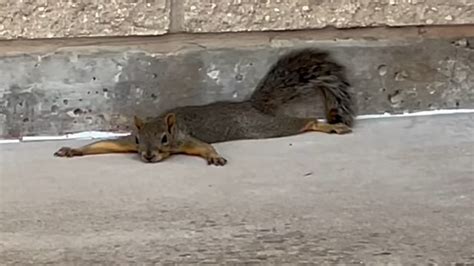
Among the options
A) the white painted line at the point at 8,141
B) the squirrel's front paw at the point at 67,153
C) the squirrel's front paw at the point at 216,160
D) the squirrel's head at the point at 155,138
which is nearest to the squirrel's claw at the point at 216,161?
the squirrel's front paw at the point at 216,160

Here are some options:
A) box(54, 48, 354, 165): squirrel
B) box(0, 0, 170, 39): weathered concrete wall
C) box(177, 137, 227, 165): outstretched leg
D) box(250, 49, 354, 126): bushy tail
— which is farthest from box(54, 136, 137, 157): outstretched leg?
box(250, 49, 354, 126): bushy tail

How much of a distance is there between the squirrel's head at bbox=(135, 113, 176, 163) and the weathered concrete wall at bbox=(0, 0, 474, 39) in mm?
258

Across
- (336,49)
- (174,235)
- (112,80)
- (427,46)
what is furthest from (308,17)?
(174,235)

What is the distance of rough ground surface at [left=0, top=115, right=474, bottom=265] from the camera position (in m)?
1.81

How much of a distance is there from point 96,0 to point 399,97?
2.93ft

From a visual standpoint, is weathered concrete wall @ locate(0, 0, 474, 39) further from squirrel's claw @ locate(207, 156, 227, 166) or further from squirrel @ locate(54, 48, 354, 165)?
squirrel's claw @ locate(207, 156, 227, 166)

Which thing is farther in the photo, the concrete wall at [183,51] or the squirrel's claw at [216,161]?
the concrete wall at [183,51]

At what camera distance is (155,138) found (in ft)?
8.21

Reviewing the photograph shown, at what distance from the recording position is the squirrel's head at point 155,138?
248 centimetres

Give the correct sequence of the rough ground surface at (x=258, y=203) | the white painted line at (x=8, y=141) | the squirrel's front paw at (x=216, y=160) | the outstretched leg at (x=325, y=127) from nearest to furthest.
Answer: the rough ground surface at (x=258, y=203)
the squirrel's front paw at (x=216, y=160)
the white painted line at (x=8, y=141)
the outstretched leg at (x=325, y=127)

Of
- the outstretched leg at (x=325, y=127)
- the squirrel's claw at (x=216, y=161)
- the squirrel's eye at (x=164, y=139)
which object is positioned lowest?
the outstretched leg at (x=325, y=127)

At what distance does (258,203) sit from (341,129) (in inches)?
28.3

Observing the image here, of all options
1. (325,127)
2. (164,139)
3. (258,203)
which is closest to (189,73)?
(164,139)

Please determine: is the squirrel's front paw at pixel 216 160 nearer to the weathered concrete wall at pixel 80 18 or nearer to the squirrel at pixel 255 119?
the squirrel at pixel 255 119
